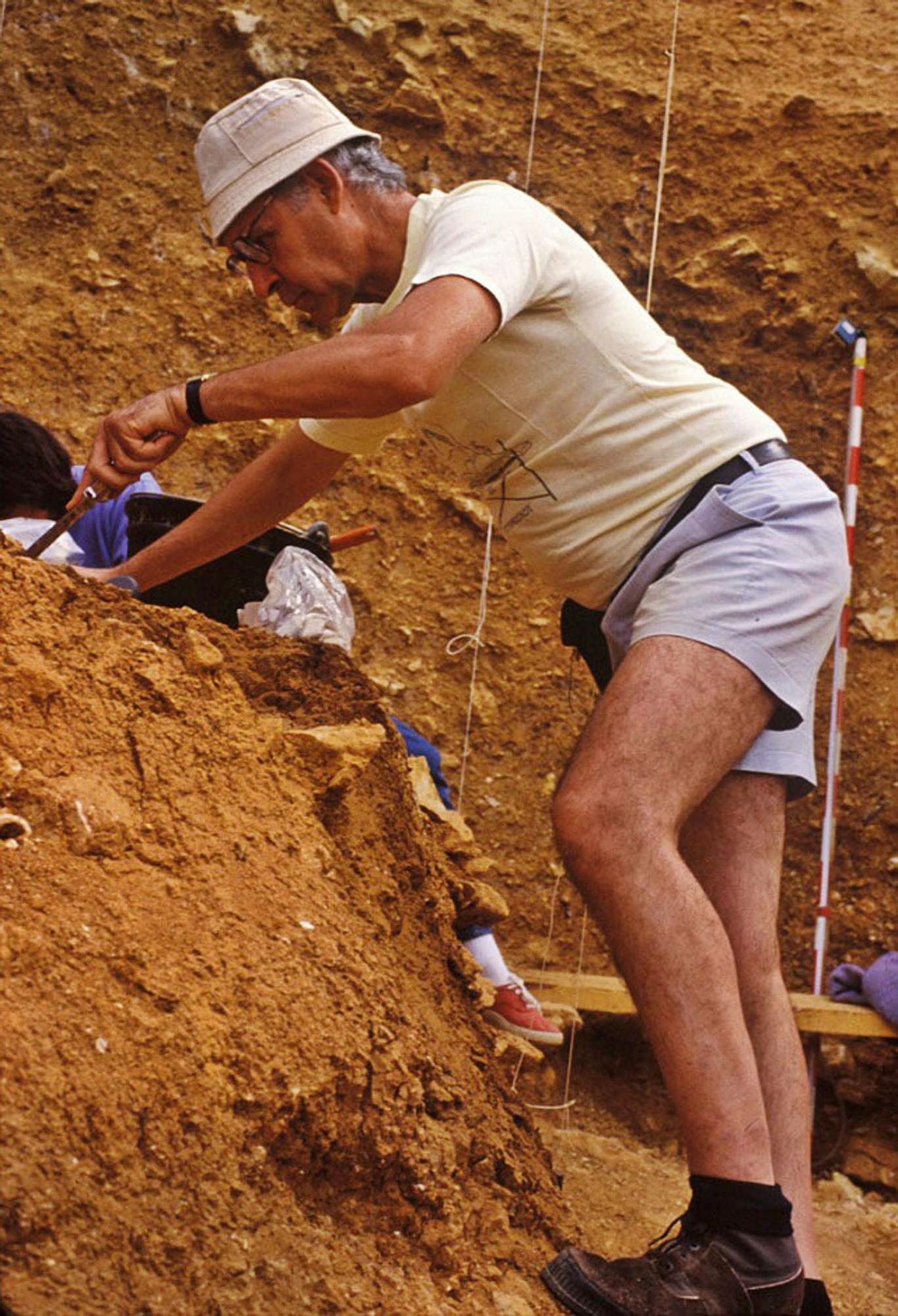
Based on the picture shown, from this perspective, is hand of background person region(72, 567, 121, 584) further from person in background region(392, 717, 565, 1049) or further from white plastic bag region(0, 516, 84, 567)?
person in background region(392, 717, 565, 1049)

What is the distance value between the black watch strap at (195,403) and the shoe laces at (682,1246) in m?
1.28

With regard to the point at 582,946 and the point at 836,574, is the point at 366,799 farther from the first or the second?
the point at 582,946

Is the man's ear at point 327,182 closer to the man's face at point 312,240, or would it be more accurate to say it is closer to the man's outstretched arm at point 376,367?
the man's face at point 312,240

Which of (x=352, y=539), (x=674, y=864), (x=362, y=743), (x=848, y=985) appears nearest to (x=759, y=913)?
(x=674, y=864)

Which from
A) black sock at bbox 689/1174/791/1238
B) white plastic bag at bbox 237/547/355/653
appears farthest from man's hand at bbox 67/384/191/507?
black sock at bbox 689/1174/791/1238

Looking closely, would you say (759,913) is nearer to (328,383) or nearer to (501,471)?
(501,471)

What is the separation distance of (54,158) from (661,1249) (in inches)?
189

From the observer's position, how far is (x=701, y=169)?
5605mm

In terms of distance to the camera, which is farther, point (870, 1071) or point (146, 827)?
point (870, 1071)

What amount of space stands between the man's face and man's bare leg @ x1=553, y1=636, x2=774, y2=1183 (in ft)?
2.55

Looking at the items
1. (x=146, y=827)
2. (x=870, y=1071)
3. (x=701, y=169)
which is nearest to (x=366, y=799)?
(x=146, y=827)

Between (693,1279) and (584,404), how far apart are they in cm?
123

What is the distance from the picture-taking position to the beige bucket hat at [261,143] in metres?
2.26

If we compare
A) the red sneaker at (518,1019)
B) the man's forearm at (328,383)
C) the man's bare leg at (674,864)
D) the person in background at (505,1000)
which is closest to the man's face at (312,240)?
the man's forearm at (328,383)
